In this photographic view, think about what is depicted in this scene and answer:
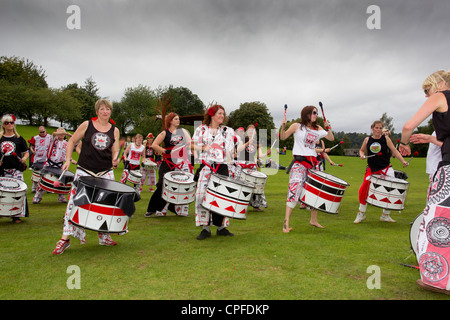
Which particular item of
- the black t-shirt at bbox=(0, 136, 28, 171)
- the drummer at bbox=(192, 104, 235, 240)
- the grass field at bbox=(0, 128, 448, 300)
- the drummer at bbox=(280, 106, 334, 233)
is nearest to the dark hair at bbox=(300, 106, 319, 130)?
the drummer at bbox=(280, 106, 334, 233)

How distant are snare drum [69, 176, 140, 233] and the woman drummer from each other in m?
3.73

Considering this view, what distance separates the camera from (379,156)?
293 inches

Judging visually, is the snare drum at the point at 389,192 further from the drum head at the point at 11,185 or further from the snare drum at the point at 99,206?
the drum head at the point at 11,185

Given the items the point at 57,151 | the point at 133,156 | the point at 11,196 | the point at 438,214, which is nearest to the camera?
the point at 438,214

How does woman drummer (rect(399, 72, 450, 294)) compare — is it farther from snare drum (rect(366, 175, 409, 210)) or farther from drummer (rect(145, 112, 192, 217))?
drummer (rect(145, 112, 192, 217))

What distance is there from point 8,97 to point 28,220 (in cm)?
5614

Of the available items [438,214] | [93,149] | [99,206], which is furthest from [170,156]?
[438,214]

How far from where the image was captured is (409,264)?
177 inches

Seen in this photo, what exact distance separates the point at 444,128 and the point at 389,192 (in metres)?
3.81

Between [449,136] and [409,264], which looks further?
[409,264]

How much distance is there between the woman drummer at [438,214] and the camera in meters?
3.22

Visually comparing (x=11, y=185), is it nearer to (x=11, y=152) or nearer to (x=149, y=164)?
(x=11, y=152)
